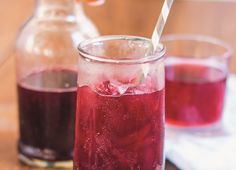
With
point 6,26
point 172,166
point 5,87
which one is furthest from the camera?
point 6,26

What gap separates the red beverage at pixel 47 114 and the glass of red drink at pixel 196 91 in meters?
0.18

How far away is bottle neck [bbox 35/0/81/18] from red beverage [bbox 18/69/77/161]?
0.09m

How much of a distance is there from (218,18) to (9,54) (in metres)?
0.50

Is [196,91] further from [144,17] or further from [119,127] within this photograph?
[144,17]

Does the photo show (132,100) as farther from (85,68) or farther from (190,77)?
(190,77)

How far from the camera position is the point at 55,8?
3.33 feet

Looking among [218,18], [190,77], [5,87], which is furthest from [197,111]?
[218,18]

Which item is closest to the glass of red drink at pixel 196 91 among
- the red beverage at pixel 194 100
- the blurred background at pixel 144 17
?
the red beverage at pixel 194 100

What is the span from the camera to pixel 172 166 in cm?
97

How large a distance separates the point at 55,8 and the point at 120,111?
0.28m

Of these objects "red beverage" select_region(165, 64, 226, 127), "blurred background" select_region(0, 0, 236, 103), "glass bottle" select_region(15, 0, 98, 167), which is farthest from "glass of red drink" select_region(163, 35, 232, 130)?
"blurred background" select_region(0, 0, 236, 103)

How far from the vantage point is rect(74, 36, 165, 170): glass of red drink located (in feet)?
2.62

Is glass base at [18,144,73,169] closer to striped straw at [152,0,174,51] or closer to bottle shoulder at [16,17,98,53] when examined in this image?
bottle shoulder at [16,17,98,53]

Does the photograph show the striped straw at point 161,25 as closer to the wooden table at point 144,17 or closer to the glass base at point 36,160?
the glass base at point 36,160
